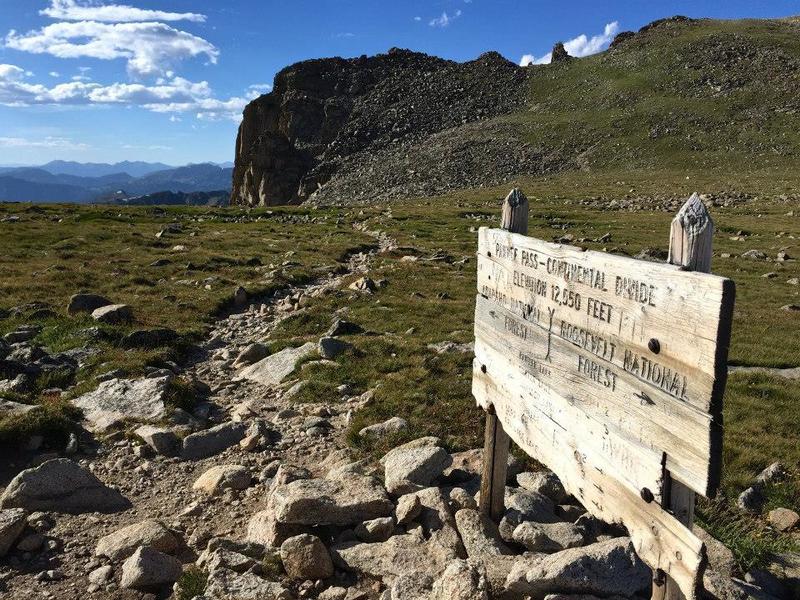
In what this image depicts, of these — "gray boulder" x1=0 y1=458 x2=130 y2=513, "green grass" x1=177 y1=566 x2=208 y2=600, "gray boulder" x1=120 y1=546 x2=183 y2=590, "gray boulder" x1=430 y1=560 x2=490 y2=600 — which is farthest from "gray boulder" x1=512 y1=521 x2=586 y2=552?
"gray boulder" x1=0 y1=458 x2=130 y2=513

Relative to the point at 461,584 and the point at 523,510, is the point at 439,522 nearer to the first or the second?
the point at 523,510

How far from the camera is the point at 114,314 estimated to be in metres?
18.4

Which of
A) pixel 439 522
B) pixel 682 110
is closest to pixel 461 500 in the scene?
pixel 439 522

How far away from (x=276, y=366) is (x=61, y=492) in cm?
667

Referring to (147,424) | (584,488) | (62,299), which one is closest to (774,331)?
(584,488)

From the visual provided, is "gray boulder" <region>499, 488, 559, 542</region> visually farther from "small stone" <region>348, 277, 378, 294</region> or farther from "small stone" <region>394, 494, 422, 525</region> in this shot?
"small stone" <region>348, 277, 378, 294</region>

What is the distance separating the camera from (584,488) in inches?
220

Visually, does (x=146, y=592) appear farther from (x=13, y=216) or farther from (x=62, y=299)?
(x=13, y=216)

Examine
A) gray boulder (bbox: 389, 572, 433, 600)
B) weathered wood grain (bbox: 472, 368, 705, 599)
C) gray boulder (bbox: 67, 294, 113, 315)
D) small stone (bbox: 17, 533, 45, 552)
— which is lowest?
small stone (bbox: 17, 533, 45, 552)

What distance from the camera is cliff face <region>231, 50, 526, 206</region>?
11338cm

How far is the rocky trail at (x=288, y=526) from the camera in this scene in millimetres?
5898

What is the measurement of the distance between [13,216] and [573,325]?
54492mm

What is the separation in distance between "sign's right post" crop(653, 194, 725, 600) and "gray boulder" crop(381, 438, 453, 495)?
4.01 m

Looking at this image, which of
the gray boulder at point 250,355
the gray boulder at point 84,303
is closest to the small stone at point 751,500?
the gray boulder at point 250,355
